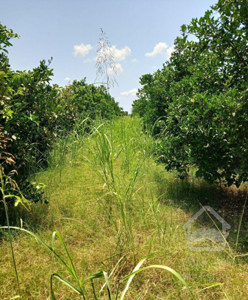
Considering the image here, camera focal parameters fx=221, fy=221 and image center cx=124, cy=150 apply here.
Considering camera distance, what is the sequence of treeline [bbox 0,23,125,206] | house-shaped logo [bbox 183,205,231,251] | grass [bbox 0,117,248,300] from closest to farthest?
grass [bbox 0,117,248,300] → house-shaped logo [bbox 183,205,231,251] → treeline [bbox 0,23,125,206]

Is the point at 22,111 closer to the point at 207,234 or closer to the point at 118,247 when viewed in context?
the point at 118,247

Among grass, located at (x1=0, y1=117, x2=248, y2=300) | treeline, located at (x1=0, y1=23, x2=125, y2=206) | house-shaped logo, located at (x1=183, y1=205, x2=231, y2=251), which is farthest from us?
treeline, located at (x1=0, y1=23, x2=125, y2=206)

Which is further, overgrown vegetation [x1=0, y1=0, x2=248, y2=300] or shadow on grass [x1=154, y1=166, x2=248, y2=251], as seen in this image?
shadow on grass [x1=154, y1=166, x2=248, y2=251]

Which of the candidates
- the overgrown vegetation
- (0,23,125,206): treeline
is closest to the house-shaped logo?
the overgrown vegetation

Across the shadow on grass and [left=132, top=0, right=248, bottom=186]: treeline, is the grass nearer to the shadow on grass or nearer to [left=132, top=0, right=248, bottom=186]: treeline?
the shadow on grass

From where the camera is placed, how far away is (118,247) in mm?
1944

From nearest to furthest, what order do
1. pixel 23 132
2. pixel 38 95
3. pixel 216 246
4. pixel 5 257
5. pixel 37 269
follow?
pixel 37 269 → pixel 5 257 → pixel 216 246 → pixel 23 132 → pixel 38 95

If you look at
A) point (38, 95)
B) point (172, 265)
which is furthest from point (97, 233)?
point (38, 95)

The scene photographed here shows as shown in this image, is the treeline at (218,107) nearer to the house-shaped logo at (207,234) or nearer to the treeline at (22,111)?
the house-shaped logo at (207,234)

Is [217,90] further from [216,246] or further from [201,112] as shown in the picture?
[216,246]

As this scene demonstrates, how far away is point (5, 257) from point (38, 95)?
2027 millimetres

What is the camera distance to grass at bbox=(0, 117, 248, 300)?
163 cm

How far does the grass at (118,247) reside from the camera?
1.63 meters

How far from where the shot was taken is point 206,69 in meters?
3.13
